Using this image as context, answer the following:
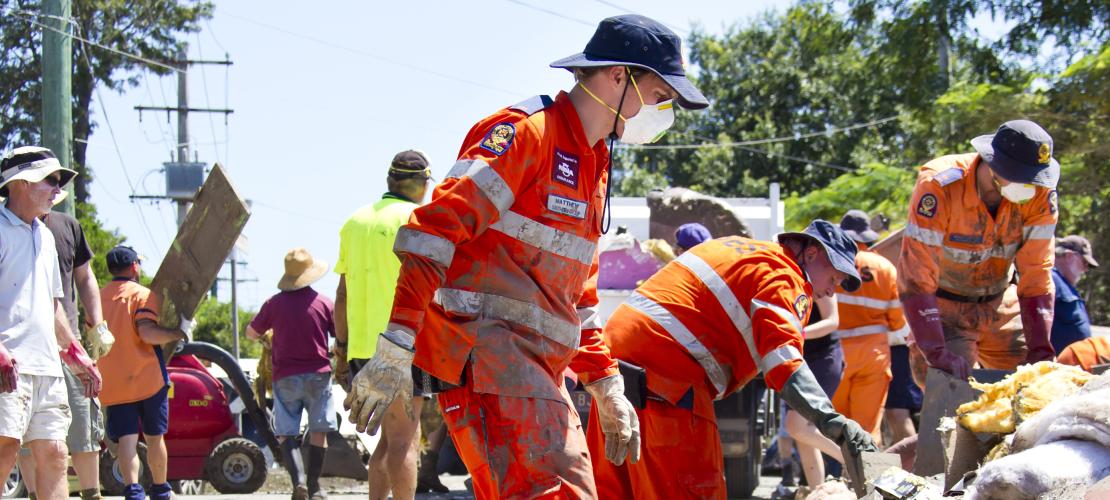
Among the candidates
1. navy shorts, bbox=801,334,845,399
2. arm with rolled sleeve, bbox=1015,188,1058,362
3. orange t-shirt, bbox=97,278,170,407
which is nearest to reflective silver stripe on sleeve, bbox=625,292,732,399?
arm with rolled sleeve, bbox=1015,188,1058,362

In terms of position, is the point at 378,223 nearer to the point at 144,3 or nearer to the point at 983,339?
the point at 983,339

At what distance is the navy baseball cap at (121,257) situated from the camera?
321 inches

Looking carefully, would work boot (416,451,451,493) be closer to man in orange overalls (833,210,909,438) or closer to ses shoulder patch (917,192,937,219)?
man in orange overalls (833,210,909,438)

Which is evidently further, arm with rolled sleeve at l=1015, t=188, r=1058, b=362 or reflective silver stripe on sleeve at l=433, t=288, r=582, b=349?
arm with rolled sleeve at l=1015, t=188, r=1058, b=362

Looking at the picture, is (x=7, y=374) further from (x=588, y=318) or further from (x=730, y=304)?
(x=730, y=304)

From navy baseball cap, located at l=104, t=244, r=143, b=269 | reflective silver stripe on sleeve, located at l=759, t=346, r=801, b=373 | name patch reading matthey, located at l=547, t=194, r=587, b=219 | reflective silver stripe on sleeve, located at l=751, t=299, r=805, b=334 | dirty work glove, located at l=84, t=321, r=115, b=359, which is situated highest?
name patch reading matthey, located at l=547, t=194, r=587, b=219

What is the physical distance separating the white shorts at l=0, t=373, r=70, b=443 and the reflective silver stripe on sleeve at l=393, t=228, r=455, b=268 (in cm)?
270

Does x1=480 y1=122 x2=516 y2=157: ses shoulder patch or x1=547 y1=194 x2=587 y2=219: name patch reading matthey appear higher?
x1=480 y1=122 x2=516 y2=157: ses shoulder patch

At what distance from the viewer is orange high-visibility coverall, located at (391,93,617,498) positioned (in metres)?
3.42

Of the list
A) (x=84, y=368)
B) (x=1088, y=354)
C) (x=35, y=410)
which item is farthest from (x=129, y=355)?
(x=1088, y=354)

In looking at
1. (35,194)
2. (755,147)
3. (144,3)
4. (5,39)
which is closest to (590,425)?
(35,194)

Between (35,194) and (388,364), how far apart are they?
3168mm

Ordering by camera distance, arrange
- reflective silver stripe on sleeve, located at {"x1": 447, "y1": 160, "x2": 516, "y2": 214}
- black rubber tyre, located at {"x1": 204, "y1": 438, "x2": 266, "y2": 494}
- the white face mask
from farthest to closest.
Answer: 1. black rubber tyre, located at {"x1": 204, "y1": 438, "x2": 266, "y2": 494}
2. the white face mask
3. reflective silver stripe on sleeve, located at {"x1": 447, "y1": 160, "x2": 516, "y2": 214}

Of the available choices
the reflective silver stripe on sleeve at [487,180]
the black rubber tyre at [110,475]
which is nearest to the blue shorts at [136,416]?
the black rubber tyre at [110,475]
